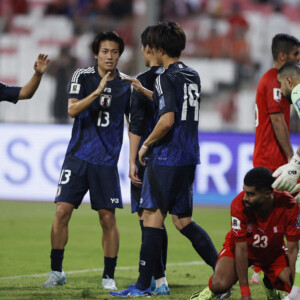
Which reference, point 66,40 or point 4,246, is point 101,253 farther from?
point 66,40

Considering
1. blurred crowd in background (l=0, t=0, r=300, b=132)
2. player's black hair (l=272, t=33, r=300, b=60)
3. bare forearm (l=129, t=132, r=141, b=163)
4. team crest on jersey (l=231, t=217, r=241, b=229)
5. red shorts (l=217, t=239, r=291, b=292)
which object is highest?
blurred crowd in background (l=0, t=0, r=300, b=132)

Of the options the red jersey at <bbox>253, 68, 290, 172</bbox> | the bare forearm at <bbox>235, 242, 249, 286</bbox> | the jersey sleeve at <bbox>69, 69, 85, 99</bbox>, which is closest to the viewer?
the bare forearm at <bbox>235, 242, 249, 286</bbox>

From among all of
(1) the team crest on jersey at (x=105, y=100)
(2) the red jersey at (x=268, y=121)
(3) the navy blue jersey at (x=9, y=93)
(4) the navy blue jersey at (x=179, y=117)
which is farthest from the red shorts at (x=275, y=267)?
(3) the navy blue jersey at (x=9, y=93)

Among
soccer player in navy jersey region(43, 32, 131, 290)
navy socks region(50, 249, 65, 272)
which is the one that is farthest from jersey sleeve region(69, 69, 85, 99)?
navy socks region(50, 249, 65, 272)

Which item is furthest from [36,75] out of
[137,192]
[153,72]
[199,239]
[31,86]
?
[199,239]

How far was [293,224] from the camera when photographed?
5.14 meters

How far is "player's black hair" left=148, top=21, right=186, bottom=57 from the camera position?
5.53m

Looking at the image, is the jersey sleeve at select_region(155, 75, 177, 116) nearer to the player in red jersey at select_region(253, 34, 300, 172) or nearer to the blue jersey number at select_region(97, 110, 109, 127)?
the blue jersey number at select_region(97, 110, 109, 127)

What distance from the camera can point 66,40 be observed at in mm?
16969

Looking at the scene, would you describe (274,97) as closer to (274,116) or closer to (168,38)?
(274,116)

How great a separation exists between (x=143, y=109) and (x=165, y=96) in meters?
0.74

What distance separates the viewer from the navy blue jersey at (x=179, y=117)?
553cm

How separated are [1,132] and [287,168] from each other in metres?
9.21

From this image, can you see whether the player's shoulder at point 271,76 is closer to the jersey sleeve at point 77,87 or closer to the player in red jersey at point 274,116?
the player in red jersey at point 274,116
